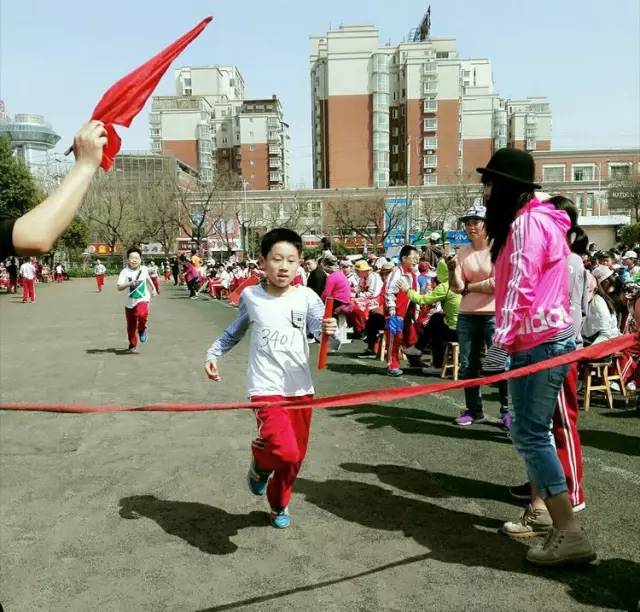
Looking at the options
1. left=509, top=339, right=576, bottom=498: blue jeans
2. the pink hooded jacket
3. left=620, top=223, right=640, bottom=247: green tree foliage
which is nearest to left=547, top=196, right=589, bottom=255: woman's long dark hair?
the pink hooded jacket

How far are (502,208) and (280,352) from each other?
1.53 m

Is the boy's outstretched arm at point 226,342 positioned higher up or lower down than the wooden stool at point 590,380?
higher up

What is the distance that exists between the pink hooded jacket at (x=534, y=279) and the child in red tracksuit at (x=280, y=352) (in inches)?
40.7

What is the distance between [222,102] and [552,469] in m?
129

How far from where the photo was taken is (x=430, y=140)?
91.9 m

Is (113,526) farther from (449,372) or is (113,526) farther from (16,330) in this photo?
(16,330)

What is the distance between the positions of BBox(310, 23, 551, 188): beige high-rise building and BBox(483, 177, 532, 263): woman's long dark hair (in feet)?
284

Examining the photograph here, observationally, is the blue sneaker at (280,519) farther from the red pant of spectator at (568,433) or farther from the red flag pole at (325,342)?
the red pant of spectator at (568,433)

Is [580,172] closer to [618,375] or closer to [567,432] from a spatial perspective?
[618,375]

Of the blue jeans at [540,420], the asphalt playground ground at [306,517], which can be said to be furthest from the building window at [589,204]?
the blue jeans at [540,420]

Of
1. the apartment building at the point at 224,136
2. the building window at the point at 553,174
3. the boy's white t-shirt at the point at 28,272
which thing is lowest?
the boy's white t-shirt at the point at 28,272

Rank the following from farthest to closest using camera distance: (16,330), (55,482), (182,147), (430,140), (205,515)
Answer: (182,147) < (430,140) < (16,330) < (55,482) < (205,515)

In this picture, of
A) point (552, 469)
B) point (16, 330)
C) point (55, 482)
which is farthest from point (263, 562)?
point (16, 330)

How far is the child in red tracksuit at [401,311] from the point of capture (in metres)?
9.70
